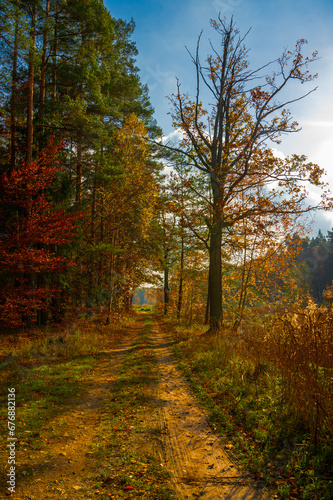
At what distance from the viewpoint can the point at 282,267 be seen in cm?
1343

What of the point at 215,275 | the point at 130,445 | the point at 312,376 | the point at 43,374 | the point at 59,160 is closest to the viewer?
the point at 312,376

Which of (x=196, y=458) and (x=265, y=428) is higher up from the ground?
(x=265, y=428)

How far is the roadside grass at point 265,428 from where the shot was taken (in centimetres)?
301

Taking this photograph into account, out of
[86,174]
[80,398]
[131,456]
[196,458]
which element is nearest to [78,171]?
[86,174]

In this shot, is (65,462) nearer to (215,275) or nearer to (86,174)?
(215,275)

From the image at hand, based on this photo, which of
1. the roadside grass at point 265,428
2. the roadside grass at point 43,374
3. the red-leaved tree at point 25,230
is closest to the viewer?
the roadside grass at point 265,428

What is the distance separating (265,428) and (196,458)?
3.95ft

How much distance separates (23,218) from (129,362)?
6.16 m

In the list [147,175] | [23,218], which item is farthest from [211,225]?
[23,218]

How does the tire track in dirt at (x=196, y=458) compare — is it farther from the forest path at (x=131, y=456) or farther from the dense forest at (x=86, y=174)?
the dense forest at (x=86, y=174)

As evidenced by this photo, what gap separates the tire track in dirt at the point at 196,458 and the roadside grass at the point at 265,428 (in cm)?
20

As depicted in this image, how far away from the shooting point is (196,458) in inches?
140

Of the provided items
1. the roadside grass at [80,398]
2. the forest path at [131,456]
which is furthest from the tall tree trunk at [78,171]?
the forest path at [131,456]

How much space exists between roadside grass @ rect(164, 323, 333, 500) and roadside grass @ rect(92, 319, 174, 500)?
1095 millimetres
